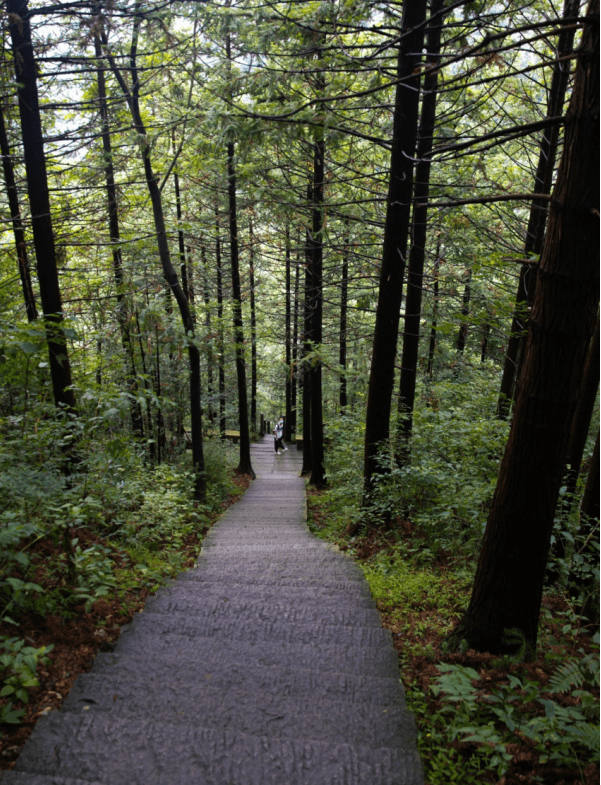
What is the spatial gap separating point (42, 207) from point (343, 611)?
20.5 ft

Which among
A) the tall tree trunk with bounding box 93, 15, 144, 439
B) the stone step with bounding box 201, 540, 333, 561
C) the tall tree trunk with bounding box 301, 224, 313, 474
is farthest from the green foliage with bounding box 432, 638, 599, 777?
the tall tree trunk with bounding box 301, 224, 313, 474

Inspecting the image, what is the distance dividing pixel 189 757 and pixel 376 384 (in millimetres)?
5426

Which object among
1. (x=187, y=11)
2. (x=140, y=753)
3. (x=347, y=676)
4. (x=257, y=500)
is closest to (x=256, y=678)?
(x=347, y=676)

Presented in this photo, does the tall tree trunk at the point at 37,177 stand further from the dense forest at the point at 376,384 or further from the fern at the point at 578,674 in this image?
the fern at the point at 578,674

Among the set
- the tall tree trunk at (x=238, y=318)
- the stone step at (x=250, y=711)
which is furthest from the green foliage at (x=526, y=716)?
the tall tree trunk at (x=238, y=318)

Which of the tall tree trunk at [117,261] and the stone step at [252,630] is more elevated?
the tall tree trunk at [117,261]

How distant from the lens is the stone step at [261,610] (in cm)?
388

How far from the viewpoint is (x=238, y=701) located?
2.77m

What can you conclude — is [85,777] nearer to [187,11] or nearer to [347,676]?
[347,676]

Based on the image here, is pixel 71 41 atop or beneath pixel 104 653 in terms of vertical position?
atop

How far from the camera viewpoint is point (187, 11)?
6727 mm

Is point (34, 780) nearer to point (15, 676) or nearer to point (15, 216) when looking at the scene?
point (15, 676)

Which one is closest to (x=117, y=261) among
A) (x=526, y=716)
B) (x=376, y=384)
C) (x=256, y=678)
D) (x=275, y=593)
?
(x=376, y=384)

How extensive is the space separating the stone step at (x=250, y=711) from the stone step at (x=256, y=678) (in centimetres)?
5
